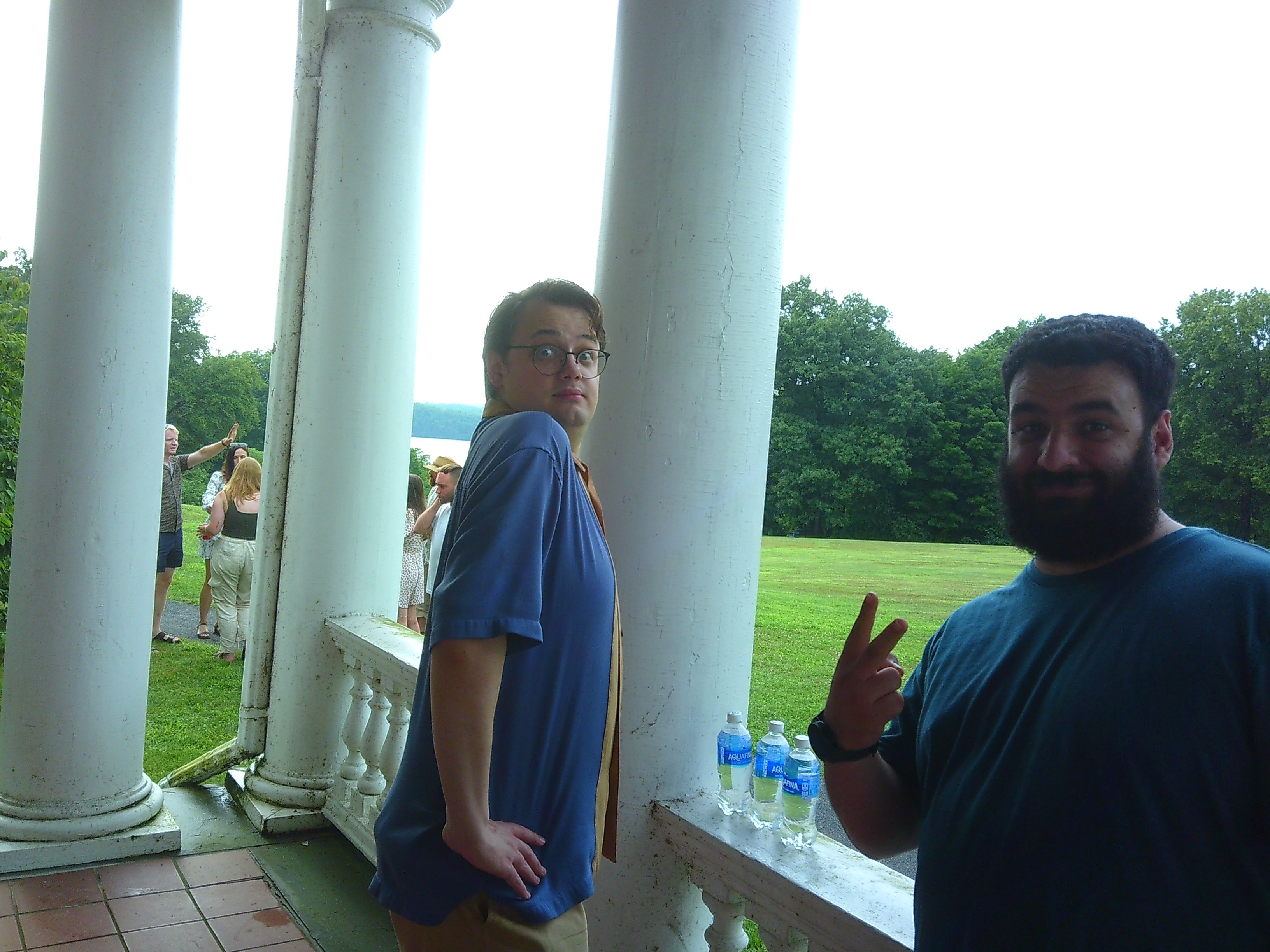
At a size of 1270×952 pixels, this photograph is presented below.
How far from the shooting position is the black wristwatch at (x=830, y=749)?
4.10 ft

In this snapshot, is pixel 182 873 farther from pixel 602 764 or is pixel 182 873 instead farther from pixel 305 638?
pixel 602 764

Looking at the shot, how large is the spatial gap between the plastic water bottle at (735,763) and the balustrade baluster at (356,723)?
6.14ft

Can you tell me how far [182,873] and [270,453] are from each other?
150cm

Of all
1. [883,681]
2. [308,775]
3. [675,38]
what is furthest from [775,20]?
[308,775]

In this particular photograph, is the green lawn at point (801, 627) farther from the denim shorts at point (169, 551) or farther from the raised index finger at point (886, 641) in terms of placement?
the denim shorts at point (169, 551)

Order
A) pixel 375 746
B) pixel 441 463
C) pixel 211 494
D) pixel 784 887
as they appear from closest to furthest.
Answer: pixel 784 887, pixel 375 746, pixel 441 463, pixel 211 494

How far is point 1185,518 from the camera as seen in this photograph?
1.25 meters

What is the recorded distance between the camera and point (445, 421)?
10.4ft

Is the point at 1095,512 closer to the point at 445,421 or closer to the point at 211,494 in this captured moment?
the point at 445,421

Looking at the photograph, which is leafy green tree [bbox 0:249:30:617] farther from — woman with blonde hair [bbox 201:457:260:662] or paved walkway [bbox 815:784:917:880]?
paved walkway [bbox 815:784:917:880]

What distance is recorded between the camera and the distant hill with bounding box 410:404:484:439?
1.99 m

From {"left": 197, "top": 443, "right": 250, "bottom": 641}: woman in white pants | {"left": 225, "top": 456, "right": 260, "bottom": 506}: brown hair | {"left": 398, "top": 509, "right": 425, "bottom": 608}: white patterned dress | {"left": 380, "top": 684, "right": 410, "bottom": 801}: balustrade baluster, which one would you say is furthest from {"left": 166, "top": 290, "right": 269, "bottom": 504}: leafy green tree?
{"left": 380, "top": 684, "right": 410, "bottom": 801}: balustrade baluster

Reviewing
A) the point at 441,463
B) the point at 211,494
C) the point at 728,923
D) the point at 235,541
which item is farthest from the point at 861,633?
the point at 211,494

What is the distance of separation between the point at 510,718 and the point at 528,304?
0.63 metres
